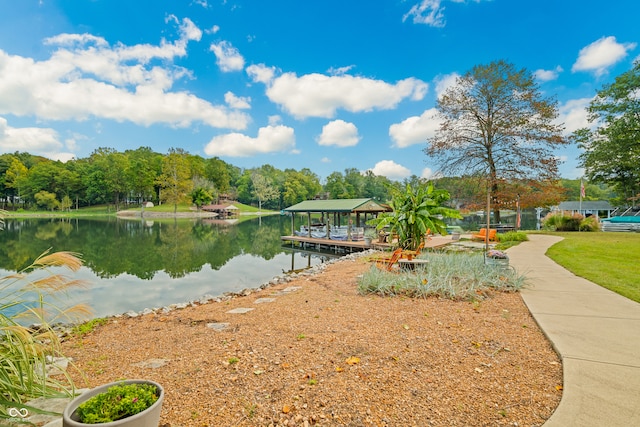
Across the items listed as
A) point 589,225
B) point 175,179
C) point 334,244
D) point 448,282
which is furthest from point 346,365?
point 175,179

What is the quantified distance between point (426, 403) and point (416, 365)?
60 cm

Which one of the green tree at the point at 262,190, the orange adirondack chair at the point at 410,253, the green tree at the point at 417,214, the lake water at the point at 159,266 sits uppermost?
the green tree at the point at 262,190

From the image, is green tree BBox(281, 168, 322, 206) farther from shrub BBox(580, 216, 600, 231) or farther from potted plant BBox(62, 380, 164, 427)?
potted plant BBox(62, 380, 164, 427)

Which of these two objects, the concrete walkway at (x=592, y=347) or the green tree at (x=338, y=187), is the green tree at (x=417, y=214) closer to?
the concrete walkway at (x=592, y=347)

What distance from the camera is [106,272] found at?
1268 centimetres

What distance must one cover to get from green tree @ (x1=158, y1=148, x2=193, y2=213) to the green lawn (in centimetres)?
5740

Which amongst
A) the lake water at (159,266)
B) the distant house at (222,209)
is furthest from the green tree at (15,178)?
the lake water at (159,266)

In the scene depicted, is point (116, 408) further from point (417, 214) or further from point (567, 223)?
point (567, 223)

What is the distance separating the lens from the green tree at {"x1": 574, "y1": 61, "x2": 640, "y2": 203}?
21891mm

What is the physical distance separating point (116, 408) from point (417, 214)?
7.77 m

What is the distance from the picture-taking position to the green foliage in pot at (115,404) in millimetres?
1780

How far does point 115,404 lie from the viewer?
6.08 feet

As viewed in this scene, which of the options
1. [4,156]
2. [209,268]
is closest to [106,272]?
[209,268]

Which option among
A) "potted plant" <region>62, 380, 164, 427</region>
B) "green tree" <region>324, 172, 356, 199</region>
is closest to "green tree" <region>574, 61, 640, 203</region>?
"potted plant" <region>62, 380, 164, 427</region>
